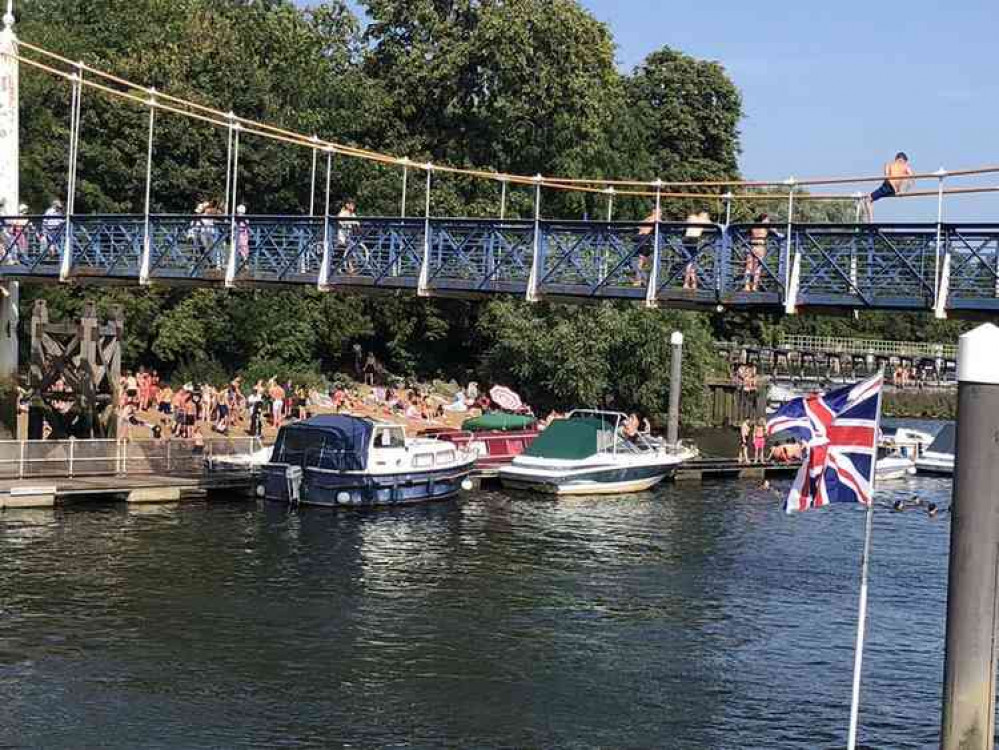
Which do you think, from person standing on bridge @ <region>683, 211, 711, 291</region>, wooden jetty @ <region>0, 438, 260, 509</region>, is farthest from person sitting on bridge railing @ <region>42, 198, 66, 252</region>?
person standing on bridge @ <region>683, 211, 711, 291</region>

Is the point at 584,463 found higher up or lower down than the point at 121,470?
higher up

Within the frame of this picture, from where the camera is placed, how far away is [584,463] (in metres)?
53.0

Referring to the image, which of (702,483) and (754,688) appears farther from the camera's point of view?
(702,483)

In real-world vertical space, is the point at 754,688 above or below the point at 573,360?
below

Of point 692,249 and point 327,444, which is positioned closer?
point 692,249

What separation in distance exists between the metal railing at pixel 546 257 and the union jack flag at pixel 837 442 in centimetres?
1365

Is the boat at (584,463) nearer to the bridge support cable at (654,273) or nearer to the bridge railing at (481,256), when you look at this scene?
the bridge railing at (481,256)

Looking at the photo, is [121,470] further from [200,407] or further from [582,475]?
[582,475]

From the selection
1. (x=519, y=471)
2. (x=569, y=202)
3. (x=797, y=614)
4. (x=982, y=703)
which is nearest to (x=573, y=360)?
(x=569, y=202)

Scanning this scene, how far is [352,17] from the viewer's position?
86188mm

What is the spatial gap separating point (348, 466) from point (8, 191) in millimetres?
13726

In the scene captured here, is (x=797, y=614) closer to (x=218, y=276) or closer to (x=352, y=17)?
(x=218, y=276)

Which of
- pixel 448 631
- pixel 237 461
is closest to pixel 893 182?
pixel 448 631

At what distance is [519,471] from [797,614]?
19247mm
